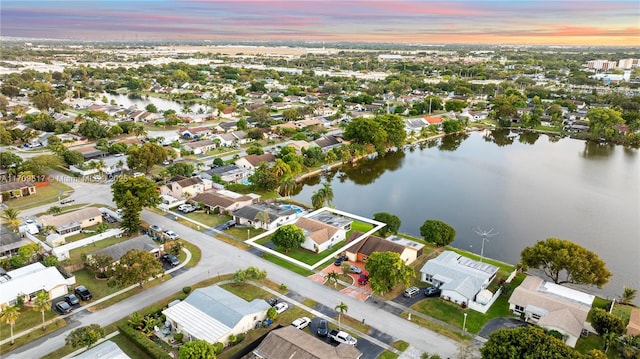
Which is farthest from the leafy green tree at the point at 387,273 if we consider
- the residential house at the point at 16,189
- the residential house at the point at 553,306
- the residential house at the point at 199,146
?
the residential house at the point at 199,146

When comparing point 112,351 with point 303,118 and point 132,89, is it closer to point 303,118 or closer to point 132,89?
point 303,118

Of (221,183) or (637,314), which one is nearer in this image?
(637,314)

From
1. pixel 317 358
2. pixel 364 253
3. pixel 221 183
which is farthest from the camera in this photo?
pixel 221 183

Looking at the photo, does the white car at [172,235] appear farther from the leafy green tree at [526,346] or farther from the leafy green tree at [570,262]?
the leafy green tree at [570,262]

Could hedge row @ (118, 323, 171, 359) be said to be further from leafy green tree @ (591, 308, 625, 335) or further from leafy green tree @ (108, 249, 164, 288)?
leafy green tree @ (591, 308, 625, 335)

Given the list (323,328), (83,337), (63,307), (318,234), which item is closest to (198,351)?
(83,337)

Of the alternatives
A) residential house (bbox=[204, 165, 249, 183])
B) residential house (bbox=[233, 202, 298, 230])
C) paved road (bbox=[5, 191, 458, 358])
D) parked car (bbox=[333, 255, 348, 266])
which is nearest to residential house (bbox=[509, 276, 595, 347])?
paved road (bbox=[5, 191, 458, 358])

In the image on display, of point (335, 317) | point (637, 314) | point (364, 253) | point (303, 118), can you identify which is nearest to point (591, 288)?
point (637, 314)
